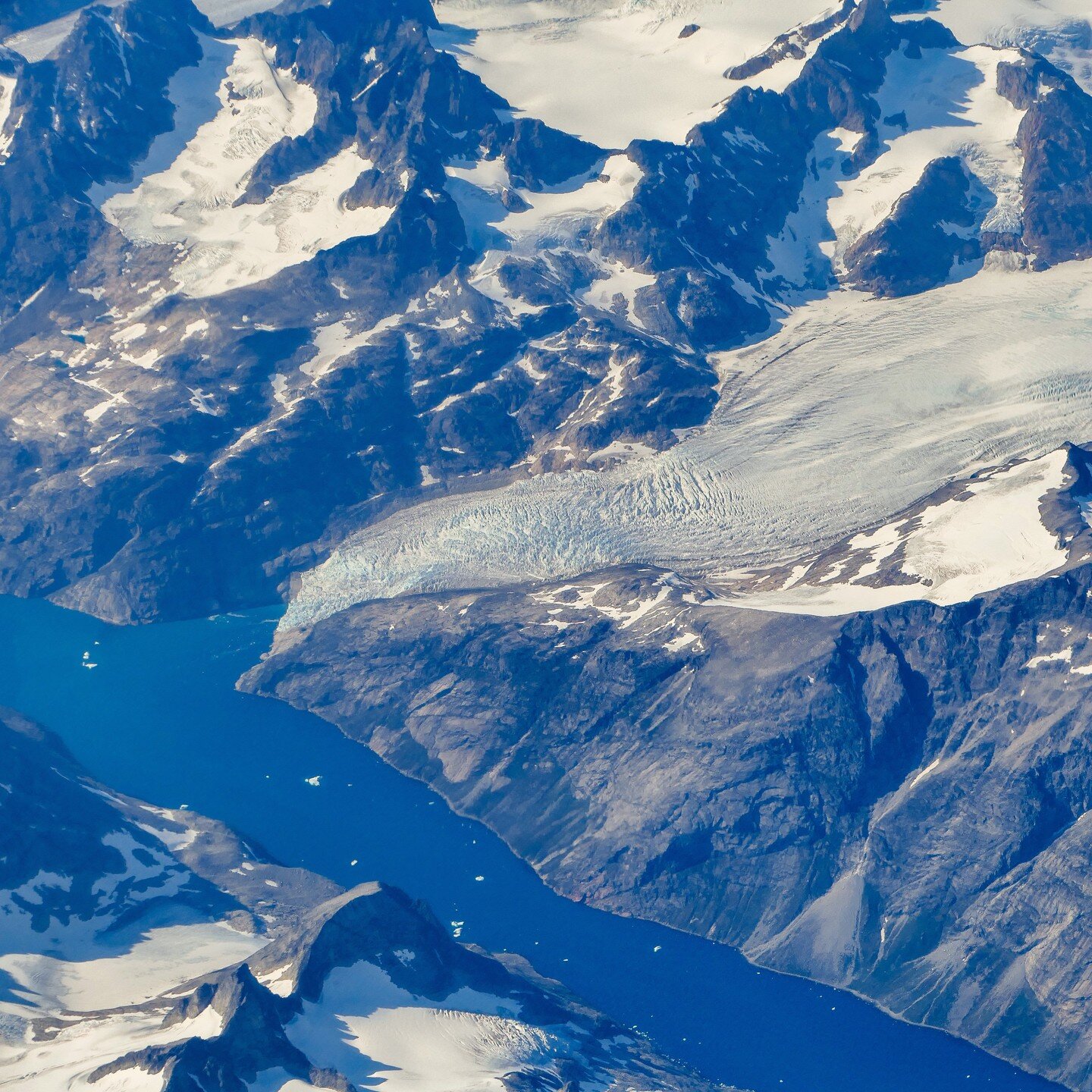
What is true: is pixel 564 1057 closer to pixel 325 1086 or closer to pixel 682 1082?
pixel 682 1082

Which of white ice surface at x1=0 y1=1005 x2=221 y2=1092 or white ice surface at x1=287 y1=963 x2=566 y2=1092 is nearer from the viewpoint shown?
white ice surface at x1=0 y1=1005 x2=221 y2=1092

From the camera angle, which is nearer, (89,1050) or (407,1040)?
(89,1050)

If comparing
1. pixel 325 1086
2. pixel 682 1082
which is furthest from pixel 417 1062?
pixel 682 1082

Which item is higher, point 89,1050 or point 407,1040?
point 89,1050

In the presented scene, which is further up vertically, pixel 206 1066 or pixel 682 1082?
pixel 206 1066

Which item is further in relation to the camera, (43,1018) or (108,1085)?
(43,1018)

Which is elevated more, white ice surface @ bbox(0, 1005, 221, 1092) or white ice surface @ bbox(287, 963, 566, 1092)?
white ice surface @ bbox(0, 1005, 221, 1092)

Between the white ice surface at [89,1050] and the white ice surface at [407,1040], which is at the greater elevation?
the white ice surface at [89,1050]

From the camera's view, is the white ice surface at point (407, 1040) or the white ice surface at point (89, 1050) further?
the white ice surface at point (407, 1040)

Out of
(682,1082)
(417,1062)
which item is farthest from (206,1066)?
(682,1082)
